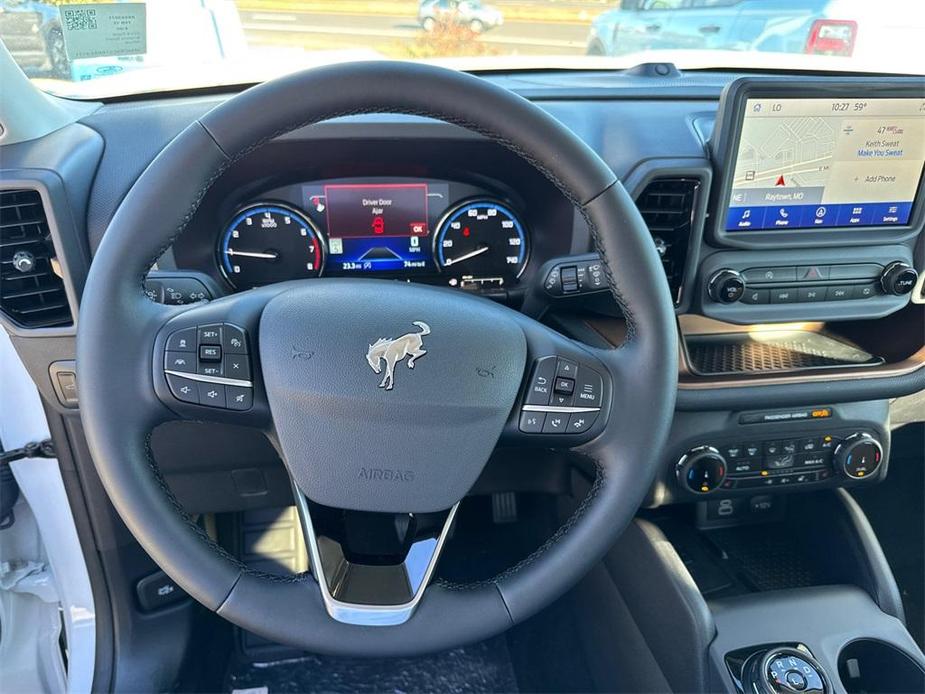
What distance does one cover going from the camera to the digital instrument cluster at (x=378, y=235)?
4.83 ft

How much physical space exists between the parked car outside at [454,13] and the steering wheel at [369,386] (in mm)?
1040

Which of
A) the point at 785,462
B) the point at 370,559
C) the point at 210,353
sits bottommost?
the point at 785,462

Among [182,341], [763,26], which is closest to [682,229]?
[182,341]

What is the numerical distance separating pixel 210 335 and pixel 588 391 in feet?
1.64

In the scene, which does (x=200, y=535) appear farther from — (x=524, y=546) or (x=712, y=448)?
(x=524, y=546)

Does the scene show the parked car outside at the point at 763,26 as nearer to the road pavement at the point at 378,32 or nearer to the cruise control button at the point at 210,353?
the road pavement at the point at 378,32

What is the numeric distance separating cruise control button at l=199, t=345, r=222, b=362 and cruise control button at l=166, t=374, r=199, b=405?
0.11 ft

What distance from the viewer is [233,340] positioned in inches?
39.7

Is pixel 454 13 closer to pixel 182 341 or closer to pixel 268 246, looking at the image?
pixel 268 246

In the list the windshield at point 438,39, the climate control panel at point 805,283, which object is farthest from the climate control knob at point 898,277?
the windshield at point 438,39

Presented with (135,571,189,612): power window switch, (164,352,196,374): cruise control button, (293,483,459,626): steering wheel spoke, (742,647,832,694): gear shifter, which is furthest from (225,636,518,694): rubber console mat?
(164,352,196,374): cruise control button

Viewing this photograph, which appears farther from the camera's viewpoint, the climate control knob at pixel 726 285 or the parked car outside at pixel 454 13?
the parked car outside at pixel 454 13

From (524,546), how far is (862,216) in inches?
47.2

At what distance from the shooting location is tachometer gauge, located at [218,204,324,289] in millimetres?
1456
